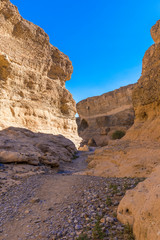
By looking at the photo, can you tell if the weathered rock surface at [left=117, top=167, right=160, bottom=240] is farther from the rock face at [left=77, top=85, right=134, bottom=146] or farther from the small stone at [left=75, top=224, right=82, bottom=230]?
the rock face at [left=77, top=85, right=134, bottom=146]

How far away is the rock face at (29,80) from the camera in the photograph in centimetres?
1209

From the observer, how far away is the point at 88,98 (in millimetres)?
46375

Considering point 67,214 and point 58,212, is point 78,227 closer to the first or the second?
point 67,214

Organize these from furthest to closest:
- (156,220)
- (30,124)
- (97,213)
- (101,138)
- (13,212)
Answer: (101,138)
(30,124)
(13,212)
(97,213)
(156,220)

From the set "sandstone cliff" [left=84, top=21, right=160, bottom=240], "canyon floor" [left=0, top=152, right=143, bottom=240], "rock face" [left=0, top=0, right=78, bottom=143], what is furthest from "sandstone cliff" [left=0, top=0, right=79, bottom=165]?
"sandstone cliff" [left=84, top=21, right=160, bottom=240]

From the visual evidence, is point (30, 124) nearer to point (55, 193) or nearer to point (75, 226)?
point (55, 193)

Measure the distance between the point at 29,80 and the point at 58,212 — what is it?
13786mm

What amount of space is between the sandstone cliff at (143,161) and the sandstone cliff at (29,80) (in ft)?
25.9

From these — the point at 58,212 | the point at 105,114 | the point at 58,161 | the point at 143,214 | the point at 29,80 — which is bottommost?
the point at 58,212

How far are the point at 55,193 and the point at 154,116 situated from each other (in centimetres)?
611

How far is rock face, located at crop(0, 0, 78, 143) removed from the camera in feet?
39.7

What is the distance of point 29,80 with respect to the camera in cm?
1403

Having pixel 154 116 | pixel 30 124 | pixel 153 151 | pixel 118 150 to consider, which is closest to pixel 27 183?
pixel 118 150

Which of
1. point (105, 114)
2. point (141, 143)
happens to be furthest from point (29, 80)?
point (105, 114)
